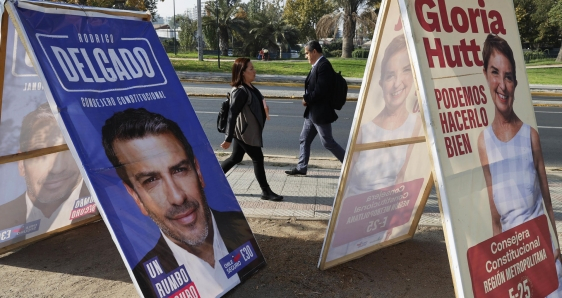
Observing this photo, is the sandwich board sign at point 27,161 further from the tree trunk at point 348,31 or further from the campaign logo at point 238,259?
the tree trunk at point 348,31

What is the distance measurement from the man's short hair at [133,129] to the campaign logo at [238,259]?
72 cm

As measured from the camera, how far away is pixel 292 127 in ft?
39.1

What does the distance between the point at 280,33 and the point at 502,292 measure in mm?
42348

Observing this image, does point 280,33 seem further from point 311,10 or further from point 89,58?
point 89,58

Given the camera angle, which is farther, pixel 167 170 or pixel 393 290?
pixel 393 290

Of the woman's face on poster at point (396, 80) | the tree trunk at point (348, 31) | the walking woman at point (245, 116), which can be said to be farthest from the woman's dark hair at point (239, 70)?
the tree trunk at point (348, 31)

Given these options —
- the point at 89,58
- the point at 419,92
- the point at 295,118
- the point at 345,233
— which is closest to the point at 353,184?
the point at 345,233

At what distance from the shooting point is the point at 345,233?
13.8 feet

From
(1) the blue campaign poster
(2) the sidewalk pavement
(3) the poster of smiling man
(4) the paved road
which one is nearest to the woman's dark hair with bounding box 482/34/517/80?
(3) the poster of smiling man

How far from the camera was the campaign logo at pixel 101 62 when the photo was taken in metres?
3.29

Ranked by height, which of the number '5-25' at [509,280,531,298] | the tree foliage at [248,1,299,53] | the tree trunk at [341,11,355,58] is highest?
the tree foliage at [248,1,299,53]

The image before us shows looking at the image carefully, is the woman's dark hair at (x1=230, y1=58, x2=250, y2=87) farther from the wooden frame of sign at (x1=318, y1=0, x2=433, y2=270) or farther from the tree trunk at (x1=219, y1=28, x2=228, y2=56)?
the tree trunk at (x1=219, y1=28, x2=228, y2=56)

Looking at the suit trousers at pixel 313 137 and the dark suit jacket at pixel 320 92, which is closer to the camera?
the dark suit jacket at pixel 320 92

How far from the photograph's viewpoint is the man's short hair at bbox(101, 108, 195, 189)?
3.29 m
